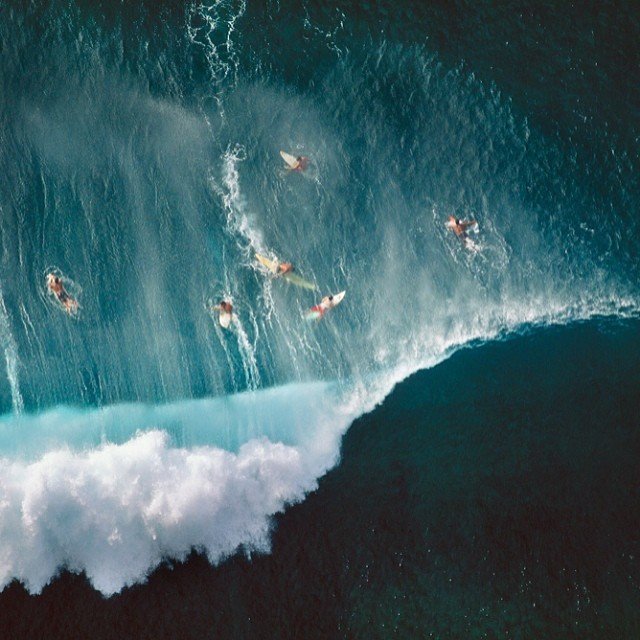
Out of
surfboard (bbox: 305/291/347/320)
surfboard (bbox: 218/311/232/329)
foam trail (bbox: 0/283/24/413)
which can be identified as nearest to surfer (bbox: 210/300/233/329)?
surfboard (bbox: 218/311/232/329)

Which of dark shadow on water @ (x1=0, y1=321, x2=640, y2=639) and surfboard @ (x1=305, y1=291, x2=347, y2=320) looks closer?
dark shadow on water @ (x1=0, y1=321, x2=640, y2=639)

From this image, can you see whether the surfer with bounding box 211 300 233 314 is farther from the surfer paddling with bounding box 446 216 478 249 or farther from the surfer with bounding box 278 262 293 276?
the surfer paddling with bounding box 446 216 478 249

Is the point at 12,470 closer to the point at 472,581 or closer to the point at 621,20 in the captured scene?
the point at 472,581

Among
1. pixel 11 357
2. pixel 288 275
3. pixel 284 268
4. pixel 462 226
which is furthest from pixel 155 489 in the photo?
pixel 462 226

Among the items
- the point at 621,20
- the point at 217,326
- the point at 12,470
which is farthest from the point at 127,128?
the point at 621,20

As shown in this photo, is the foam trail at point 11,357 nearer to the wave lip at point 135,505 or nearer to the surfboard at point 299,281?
the wave lip at point 135,505

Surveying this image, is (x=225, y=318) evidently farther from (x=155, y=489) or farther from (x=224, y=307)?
(x=155, y=489)
